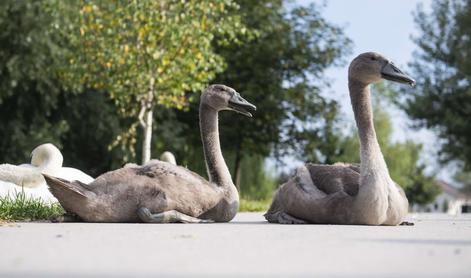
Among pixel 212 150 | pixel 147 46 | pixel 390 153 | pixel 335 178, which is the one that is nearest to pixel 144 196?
pixel 212 150

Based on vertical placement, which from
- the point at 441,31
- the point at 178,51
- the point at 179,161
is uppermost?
the point at 441,31

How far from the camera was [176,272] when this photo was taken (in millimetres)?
5121

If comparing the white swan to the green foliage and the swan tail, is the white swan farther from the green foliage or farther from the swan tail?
the green foliage

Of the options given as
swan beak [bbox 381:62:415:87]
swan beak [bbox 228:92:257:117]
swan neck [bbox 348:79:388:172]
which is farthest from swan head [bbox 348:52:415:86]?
swan beak [bbox 228:92:257:117]

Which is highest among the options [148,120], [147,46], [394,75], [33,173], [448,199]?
[147,46]

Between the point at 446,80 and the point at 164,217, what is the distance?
95.5 feet

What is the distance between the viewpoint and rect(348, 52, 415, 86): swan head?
34.7 ft

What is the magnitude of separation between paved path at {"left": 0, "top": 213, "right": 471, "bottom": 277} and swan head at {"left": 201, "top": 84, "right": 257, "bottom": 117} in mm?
3060

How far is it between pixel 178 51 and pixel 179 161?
13.7 metres

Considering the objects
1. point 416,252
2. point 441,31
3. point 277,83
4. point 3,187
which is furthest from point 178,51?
point 441,31

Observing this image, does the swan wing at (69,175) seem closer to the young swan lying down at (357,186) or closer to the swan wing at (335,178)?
the young swan lying down at (357,186)

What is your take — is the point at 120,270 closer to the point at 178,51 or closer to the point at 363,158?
the point at 363,158

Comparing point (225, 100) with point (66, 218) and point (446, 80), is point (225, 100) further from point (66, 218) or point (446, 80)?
point (446, 80)

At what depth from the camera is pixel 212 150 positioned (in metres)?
11.5
